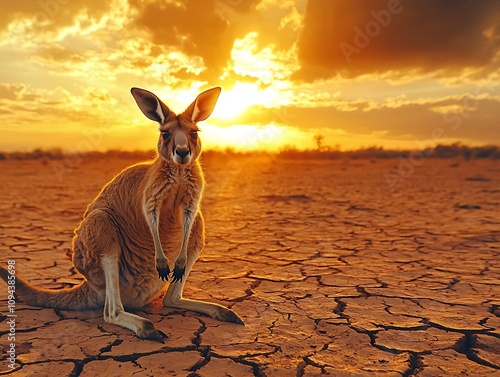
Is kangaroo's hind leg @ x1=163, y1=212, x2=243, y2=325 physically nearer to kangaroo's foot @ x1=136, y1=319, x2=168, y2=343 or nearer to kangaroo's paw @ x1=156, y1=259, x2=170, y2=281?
kangaroo's paw @ x1=156, y1=259, x2=170, y2=281

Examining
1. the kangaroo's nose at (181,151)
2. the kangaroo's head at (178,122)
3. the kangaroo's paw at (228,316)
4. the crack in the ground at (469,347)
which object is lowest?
the crack in the ground at (469,347)

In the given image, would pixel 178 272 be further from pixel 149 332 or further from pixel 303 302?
pixel 303 302

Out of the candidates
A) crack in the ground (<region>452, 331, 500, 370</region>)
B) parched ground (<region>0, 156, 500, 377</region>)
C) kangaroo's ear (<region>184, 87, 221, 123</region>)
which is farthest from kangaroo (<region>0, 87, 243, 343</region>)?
crack in the ground (<region>452, 331, 500, 370</region>)

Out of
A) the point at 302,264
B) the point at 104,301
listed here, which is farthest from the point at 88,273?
the point at 302,264

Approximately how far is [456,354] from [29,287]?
2755 millimetres

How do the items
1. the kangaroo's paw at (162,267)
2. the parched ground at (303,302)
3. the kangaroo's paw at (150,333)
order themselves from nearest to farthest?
the parched ground at (303,302) → the kangaroo's paw at (150,333) → the kangaroo's paw at (162,267)

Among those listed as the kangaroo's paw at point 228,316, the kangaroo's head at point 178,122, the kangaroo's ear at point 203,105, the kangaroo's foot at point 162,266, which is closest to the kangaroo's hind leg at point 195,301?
the kangaroo's paw at point 228,316

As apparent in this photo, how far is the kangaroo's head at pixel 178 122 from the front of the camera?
285cm

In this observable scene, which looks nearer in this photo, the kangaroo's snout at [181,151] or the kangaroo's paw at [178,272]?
the kangaroo's snout at [181,151]

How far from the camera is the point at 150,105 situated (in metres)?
3.02

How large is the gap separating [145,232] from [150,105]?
81cm

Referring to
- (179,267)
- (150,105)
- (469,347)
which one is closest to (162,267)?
(179,267)

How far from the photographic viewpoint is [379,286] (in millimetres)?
3934

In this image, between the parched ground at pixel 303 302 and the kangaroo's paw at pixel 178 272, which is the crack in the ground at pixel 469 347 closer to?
the parched ground at pixel 303 302
